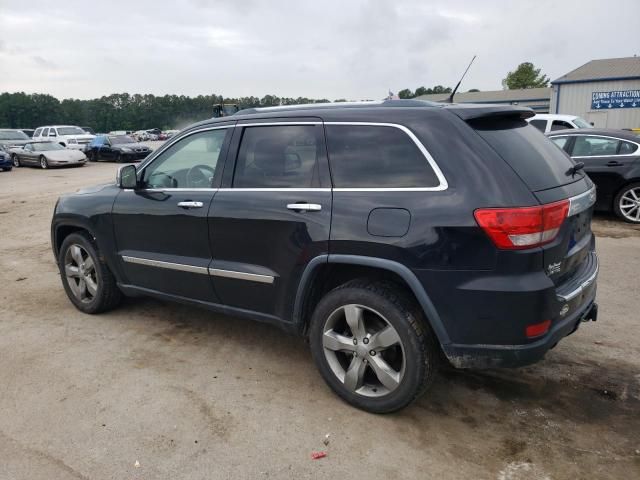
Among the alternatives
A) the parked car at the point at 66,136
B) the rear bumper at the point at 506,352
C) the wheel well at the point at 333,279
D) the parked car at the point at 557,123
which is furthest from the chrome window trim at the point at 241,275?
the parked car at the point at 66,136

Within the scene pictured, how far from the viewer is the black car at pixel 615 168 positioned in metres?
8.65

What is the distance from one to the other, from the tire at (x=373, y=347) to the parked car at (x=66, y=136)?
27.1 metres

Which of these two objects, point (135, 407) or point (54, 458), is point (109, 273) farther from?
point (54, 458)

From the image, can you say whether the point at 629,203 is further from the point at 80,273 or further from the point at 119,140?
the point at 119,140

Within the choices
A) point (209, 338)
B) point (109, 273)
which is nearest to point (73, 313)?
point (109, 273)

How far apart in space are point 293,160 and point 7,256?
595 centimetres

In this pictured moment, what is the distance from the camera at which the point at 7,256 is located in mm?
7574

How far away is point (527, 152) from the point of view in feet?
10.2

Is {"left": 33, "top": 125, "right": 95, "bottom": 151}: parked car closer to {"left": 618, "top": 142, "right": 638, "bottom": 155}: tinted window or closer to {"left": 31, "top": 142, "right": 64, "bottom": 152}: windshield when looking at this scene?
{"left": 31, "top": 142, "right": 64, "bottom": 152}: windshield

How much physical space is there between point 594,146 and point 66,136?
2658 cm

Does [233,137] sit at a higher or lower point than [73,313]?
higher

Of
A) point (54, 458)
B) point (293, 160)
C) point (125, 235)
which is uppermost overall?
point (293, 160)

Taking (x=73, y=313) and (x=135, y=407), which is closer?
(x=135, y=407)

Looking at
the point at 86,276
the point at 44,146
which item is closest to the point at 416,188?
the point at 86,276
